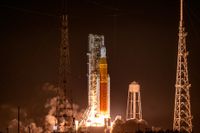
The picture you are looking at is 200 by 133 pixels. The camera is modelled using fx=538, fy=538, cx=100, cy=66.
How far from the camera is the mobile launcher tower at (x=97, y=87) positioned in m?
48.6

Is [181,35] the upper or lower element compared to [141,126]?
upper

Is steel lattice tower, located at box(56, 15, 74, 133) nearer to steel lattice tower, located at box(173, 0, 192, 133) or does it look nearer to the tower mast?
the tower mast

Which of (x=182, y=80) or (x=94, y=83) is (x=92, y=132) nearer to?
(x=94, y=83)

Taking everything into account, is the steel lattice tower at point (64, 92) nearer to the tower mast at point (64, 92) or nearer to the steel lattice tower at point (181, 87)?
the tower mast at point (64, 92)

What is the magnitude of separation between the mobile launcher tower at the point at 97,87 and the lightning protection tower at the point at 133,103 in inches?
76.0

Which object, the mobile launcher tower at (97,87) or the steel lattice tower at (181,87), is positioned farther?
the mobile launcher tower at (97,87)

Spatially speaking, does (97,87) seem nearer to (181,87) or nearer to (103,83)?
(103,83)

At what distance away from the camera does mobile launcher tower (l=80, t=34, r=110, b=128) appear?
48.6 metres

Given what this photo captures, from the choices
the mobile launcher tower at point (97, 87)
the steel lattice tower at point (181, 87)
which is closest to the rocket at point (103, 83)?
the mobile launcher tower at point (97, 87)

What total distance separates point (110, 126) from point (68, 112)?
4032mm

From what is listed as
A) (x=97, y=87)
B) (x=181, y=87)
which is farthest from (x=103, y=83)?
(x=181, y=87)

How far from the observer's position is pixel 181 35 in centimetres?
4228

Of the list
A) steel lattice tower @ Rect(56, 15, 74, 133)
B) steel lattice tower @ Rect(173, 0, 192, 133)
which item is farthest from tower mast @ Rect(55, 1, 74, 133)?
steel lattice tower @ Rect(173, 0, 192, 133)

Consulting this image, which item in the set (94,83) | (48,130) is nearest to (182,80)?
(94,83)
